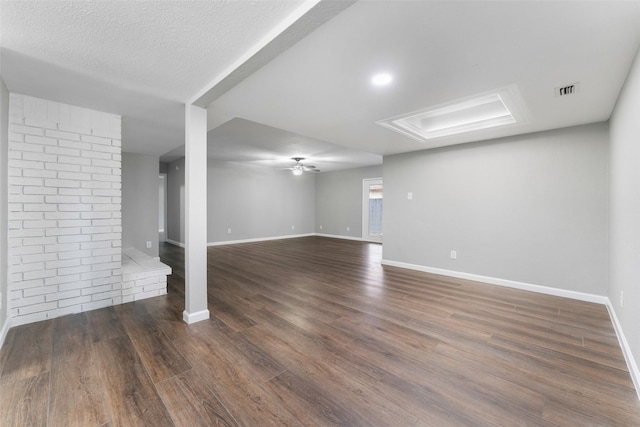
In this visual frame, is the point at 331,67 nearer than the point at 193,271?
Yes

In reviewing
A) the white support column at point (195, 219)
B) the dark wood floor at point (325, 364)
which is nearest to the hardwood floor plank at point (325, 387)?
the dark wood floor at point (325, 364)

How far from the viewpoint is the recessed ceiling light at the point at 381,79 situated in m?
2.08

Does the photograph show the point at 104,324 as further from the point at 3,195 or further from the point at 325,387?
the point at 325,387

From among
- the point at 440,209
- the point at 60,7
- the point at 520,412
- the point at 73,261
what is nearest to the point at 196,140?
the point at 60,7

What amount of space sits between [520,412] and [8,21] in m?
3.62

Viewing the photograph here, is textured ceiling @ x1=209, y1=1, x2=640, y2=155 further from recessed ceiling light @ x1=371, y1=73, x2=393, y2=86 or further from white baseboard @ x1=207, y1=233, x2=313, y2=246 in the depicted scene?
white baseboard @ x1=207, y1=233, x2=313, y2=246

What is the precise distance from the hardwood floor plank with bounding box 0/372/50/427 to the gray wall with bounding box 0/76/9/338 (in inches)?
33.5

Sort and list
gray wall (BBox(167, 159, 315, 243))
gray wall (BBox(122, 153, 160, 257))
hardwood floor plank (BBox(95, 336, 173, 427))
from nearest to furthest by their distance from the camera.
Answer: hardwood floor plank (BBox(95, 336, 173, 427))
gray wall (BBox(122, 153, 160, 257))
gray wall (BBox(167, 159, 315, 243))

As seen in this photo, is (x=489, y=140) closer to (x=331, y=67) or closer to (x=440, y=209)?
(x=440, y=209)

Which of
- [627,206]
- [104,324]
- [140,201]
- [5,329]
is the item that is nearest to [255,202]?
[140,201]

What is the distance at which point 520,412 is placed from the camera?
1.47 m

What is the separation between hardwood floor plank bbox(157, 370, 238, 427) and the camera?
4.56 feet

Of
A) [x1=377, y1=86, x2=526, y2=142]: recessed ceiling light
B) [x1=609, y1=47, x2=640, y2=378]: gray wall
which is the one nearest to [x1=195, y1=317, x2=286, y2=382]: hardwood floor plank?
[x1=609, y1=47, x2=640, y2=378]: gray wall

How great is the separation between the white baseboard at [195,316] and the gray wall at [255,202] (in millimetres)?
4866
